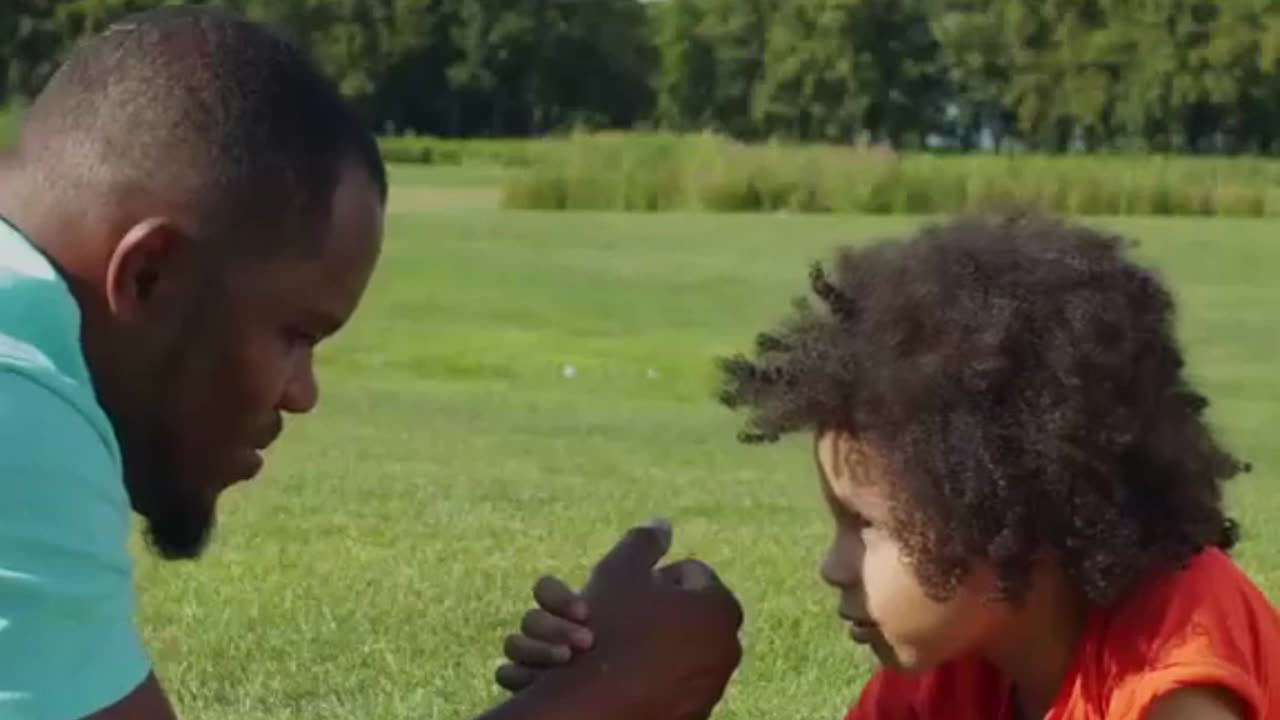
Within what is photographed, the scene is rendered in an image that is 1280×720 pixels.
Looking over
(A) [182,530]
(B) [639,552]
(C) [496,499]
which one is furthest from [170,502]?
(C) [496,499]

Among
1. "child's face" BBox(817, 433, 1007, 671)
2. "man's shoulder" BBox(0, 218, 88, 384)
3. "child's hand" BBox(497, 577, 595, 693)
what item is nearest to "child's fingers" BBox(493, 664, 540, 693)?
"child's hand" BBox(497, 577, 595, 693)

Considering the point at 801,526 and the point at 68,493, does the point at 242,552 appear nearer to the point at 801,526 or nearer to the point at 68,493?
the point at 801,526

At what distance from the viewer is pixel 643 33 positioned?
99562 millimetres

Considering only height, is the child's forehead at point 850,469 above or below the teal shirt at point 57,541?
below

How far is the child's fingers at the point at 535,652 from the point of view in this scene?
2758 mm

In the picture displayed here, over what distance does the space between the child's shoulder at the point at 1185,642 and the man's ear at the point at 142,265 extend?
45.2 inches

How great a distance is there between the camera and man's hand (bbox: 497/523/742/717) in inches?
108

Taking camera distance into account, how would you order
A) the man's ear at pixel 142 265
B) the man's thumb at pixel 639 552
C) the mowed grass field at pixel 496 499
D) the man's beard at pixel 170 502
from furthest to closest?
the mowed grass field at pixel 496 499 → the man's thumb at pixel 639 552 → the man's beard at pixel 170 502 → the man's ear at pixel 142 265

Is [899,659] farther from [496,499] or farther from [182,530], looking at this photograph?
[496,499]

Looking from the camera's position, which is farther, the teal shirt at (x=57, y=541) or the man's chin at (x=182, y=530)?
the man's chin at (x=182, y=530)

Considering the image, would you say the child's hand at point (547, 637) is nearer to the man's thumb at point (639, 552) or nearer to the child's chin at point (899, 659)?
the man's thumb at point (639, 552)

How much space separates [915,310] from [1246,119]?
77.6m

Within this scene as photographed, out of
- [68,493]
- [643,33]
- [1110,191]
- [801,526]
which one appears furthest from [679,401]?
[643,33]

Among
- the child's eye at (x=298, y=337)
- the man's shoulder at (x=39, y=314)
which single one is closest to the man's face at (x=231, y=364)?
the child's eye at (x=298, y=337)
